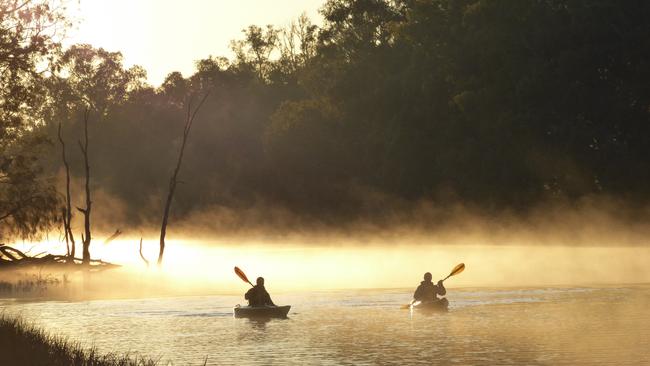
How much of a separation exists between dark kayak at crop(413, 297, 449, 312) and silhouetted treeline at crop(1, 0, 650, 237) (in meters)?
18.0

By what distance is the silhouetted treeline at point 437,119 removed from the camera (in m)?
85.4

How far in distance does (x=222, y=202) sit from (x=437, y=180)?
112ft

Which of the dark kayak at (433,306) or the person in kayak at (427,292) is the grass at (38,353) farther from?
the person in kayak at (427,292)

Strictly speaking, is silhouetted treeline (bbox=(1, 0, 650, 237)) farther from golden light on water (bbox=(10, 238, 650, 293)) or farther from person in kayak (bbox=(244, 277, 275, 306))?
person in kayak (bbox=(244, 277, 275, 306))

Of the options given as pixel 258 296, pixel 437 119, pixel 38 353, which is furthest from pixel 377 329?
pixel 437 119

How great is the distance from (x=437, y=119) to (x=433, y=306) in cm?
4923

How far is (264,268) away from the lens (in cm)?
7881

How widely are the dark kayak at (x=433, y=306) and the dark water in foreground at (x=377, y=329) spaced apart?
49cm

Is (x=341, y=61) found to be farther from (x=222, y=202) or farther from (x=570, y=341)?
(x=570, y=341)

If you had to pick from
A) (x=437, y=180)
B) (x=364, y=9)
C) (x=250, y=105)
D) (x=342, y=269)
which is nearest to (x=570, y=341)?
(x=342, y=269)

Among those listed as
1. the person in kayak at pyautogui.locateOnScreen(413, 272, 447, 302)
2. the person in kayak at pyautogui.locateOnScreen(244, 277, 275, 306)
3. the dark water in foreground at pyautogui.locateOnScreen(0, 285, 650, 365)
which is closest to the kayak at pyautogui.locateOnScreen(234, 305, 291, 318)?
the dark water in foreground at pyautogui.locateOnScreen(0, 285, 650, 365)

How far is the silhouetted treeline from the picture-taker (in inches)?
3361

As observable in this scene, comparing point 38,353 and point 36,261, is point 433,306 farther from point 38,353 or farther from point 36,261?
point 36,261

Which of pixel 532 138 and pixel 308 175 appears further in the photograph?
pixel 308 175
